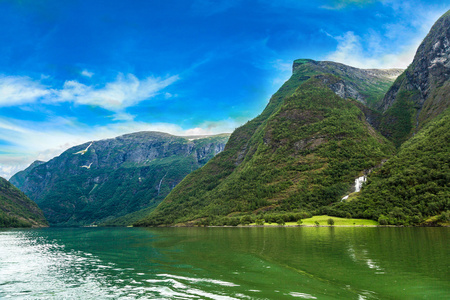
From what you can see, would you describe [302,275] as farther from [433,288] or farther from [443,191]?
[443,191]

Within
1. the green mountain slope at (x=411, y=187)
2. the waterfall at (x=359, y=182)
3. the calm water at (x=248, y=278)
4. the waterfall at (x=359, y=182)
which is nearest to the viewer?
the calm water at (x=248, y=278)

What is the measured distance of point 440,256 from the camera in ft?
118

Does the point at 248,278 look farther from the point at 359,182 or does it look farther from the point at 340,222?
the point at 359,182

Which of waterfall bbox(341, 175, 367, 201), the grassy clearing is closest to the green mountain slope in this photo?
the grassy clearing

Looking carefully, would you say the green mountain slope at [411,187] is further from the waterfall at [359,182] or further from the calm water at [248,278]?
the calm water at [248,278]

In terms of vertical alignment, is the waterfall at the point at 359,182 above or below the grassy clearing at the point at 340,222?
above

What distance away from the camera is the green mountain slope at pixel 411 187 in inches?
4567

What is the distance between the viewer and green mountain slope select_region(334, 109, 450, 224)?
116000 mm

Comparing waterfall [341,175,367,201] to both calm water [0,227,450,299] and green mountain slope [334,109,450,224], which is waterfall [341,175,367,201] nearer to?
green mountain slope [334,109,450,224]

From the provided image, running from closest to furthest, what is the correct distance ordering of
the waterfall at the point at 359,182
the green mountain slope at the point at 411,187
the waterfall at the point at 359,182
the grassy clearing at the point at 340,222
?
the green mountain slope at the point at 411,187, the grassy clearing at the point at 340,222, the waterfall at the point at 359,182, the waterfall at the point at 359,182

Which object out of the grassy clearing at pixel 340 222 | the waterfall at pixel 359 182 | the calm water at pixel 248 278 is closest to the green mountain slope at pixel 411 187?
the grassy clearing at pixel 340 222

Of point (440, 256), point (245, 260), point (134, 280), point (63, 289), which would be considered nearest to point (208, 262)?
point (245, 260)

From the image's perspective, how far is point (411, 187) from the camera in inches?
5108

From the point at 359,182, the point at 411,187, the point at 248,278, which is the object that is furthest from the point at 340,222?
the point at 248,278
